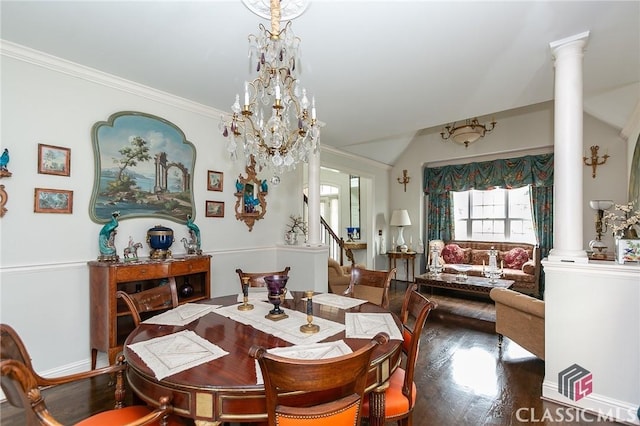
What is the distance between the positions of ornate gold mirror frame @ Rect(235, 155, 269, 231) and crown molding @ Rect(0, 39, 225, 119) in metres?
0.90

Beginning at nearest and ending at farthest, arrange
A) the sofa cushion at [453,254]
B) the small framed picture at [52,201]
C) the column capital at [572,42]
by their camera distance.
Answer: the column capital at [572,42], the small framed picture at [52,201], the sofa cushion at [453,254]

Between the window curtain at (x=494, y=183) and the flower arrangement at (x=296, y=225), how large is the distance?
342cm

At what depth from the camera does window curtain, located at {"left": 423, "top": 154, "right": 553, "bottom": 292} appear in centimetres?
551

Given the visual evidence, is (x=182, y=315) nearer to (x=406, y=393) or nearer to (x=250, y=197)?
(x=406, y=393)

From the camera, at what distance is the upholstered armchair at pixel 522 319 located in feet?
8.87

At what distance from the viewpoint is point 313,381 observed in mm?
999

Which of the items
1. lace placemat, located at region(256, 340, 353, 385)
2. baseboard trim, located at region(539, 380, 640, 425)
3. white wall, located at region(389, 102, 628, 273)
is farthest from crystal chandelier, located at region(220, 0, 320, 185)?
white wall, located at region(389, 102, 628, 273)

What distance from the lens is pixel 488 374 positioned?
2668 millimetres

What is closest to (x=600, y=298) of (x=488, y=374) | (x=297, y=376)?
(x=488, y=374)

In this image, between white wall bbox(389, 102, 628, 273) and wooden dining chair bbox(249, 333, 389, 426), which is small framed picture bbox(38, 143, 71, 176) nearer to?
wooden dining chair bbox(249, 333, 389, 426)

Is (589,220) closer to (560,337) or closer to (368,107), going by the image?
(560,337)

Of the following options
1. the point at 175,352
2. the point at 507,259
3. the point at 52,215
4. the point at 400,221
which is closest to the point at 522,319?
the point at 175,352

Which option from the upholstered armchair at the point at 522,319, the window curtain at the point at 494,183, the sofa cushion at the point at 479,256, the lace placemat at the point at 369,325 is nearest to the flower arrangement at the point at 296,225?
the upholstered armchair at the point at 522,319

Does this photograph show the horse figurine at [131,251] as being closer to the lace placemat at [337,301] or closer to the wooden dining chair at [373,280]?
the lace placemat at [337,301]
